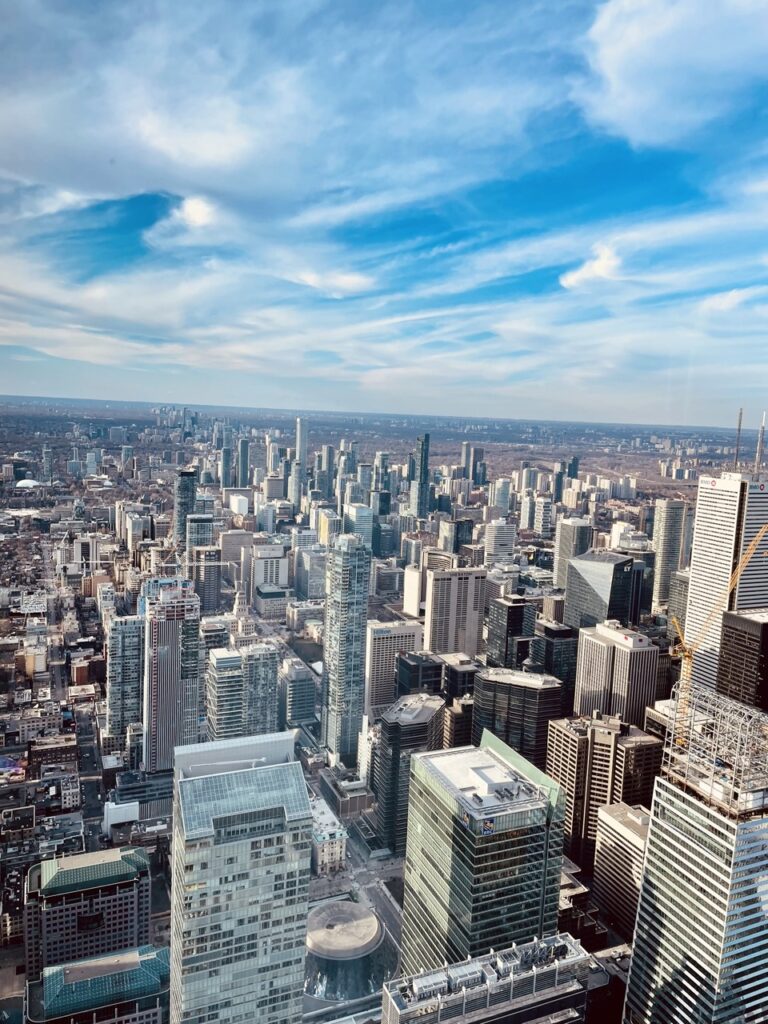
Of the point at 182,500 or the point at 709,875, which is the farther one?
the point at 182,500

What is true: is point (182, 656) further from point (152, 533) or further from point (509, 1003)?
point (509, 1003)

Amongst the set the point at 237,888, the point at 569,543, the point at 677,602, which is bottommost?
the point at 677,602

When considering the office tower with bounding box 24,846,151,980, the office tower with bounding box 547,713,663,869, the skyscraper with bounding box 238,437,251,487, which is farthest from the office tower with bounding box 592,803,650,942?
the skyscraper with bounding box 238,437,251,487

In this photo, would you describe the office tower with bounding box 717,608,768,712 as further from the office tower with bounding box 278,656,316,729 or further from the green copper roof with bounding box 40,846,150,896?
the green copper roof with bounding box 40,846,150,896

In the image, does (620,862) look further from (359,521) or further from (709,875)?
(359,521)

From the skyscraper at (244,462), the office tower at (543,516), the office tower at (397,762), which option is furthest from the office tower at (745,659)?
the skyscraper at (244,462)

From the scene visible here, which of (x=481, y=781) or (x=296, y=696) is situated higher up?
(x=481, y=781)

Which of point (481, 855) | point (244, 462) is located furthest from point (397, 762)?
point (244, 462)
